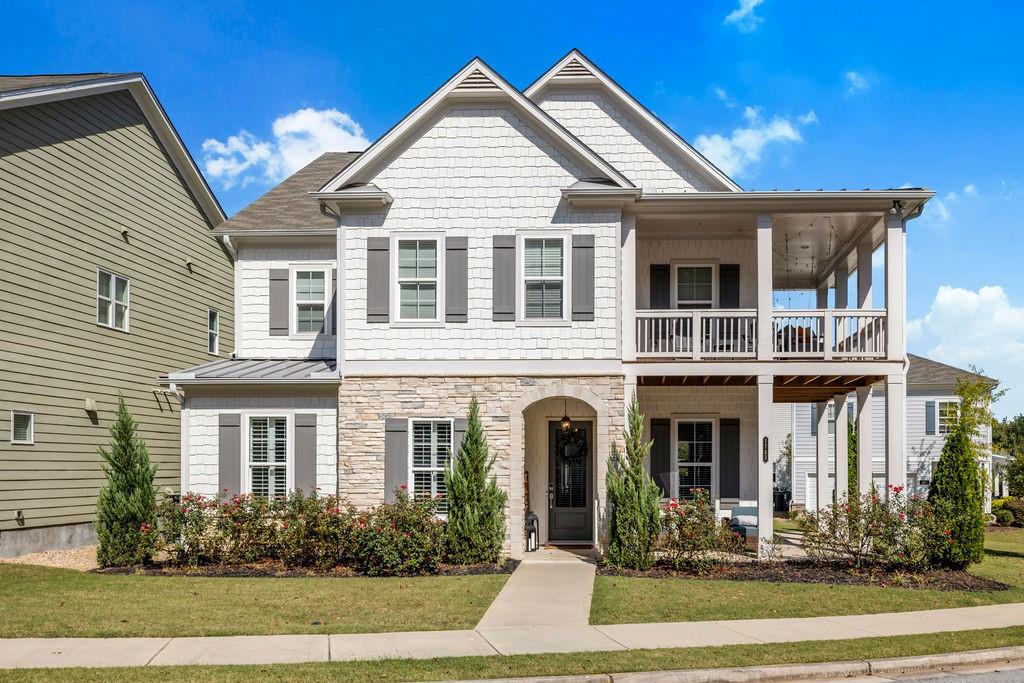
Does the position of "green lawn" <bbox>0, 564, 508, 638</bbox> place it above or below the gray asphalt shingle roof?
below

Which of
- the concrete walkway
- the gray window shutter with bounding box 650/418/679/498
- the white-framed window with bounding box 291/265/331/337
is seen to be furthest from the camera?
the white-framed window with bounding box 291/265/331/337

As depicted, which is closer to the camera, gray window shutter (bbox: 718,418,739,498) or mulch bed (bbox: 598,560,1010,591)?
mulch bed (bbox: 598,560,1010,591)

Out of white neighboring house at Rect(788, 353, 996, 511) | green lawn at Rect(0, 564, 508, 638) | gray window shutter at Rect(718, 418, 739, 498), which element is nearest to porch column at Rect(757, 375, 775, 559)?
gray window shutter at Rect(718, 418, 739, 498)

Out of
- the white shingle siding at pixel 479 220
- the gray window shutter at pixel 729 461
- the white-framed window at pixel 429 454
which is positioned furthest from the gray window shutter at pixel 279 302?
the gray window shutter at pixel 729 461

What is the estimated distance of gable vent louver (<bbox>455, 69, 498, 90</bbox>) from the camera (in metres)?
16.4

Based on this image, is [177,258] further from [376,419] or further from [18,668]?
[18,668]

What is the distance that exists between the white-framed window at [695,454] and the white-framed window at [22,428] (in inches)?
492

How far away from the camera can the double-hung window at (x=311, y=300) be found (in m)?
20.2

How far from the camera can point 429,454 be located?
1648 cm

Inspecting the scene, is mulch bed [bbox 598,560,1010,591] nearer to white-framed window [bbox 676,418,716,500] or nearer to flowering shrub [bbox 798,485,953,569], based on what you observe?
flowering shrub [bbox 798,485,953,569]

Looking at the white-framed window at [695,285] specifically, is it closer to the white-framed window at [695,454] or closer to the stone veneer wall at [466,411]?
the white-framed window at [695,454]

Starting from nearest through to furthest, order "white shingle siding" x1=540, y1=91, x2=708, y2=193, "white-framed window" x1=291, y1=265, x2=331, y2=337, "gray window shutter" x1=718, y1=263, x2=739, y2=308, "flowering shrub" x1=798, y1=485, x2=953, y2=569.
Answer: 1. "flowering shrub" x1=798, y1=485, x2=953, y2=569
2. "gray window shutter" x1=718, y1=263, x2=739, y2=308
3. "white shingle siding" x1=540, y1=91, x2=708, y2=193
4. "white-framed window" x1=291, y1=265, x2=331, y2=337

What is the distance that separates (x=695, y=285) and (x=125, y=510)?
38.1ft

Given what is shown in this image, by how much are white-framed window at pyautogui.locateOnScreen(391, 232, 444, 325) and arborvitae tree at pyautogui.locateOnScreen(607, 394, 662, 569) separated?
4.14 metres
